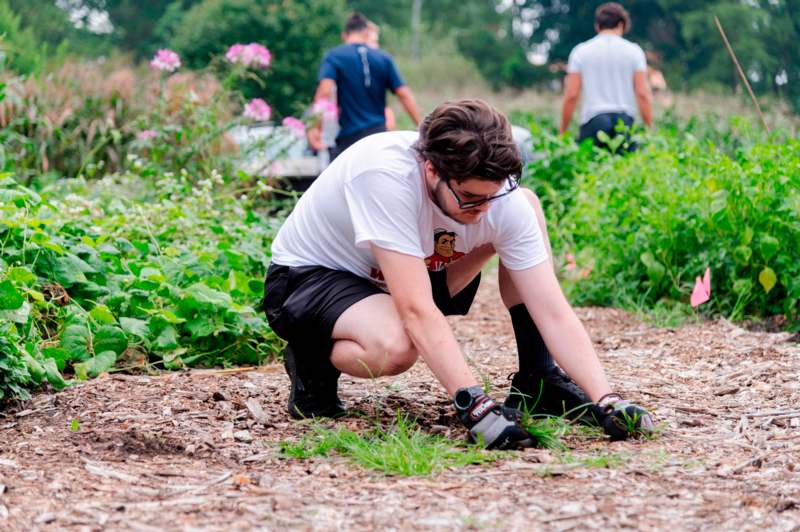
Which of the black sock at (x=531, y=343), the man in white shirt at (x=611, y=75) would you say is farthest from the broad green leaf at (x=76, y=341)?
the man in white shirt at (x=611, y=75)

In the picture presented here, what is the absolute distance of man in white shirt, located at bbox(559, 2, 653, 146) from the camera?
6.95 metres

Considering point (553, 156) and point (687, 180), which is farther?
point (553, 156)

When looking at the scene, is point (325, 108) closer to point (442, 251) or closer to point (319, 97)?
point (319, 97)

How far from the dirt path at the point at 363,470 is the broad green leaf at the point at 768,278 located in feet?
2.49

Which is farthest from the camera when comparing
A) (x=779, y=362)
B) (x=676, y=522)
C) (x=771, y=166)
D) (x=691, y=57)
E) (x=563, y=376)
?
(x=691, y=57)

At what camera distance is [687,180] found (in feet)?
16.6

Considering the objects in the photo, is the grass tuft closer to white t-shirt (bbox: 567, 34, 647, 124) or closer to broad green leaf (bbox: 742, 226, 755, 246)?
broad green leaf (bbox: 742, 226, 755, 246)

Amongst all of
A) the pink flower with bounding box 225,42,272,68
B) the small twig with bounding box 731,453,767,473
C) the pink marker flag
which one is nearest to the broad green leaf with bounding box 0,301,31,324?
the small twig with bounding box 731,453,767,473

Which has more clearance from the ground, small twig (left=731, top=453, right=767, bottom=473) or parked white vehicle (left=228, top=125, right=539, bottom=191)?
parked white vehicle (left=228, top=125, right=539, bottom=191)

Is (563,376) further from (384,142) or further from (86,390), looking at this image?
(86,390)

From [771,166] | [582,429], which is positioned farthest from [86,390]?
[771,166]

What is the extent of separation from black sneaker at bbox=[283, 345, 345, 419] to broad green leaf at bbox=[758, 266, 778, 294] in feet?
7.27

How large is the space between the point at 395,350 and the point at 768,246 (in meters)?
2.25

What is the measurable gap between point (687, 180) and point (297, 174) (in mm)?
3631
